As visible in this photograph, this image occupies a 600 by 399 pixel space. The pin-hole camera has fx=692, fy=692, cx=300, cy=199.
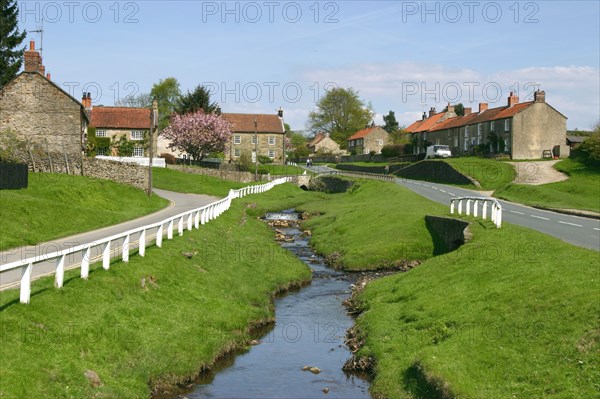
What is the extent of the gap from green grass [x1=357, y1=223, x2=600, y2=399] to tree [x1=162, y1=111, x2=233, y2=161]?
75.2m

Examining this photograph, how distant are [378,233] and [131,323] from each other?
75.3ft

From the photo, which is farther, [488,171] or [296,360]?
[488,171]

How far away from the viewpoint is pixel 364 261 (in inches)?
1314

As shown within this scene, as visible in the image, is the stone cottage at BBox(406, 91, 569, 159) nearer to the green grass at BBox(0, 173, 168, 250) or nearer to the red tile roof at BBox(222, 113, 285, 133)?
the red tile roof at BBox(222, 113, 285, 133)

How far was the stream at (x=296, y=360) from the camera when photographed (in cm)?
1581

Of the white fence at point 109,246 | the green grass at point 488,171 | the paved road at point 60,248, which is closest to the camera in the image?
the white fence at point 109,246

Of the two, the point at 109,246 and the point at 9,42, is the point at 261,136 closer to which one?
the point at 9,42

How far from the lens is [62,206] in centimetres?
3500

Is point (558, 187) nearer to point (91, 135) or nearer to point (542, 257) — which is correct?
point (542, 257)

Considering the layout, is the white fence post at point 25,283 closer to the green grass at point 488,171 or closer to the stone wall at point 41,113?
the stone wall at point 41,113

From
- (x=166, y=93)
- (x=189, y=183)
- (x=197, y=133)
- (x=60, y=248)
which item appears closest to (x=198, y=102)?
(x=197, y=133)

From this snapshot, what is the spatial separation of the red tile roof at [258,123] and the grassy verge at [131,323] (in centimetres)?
10396

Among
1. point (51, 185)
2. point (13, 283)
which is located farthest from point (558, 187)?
point (13, 283)

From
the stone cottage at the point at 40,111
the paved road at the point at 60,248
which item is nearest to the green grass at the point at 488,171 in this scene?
the paved road at the point at 60,248
